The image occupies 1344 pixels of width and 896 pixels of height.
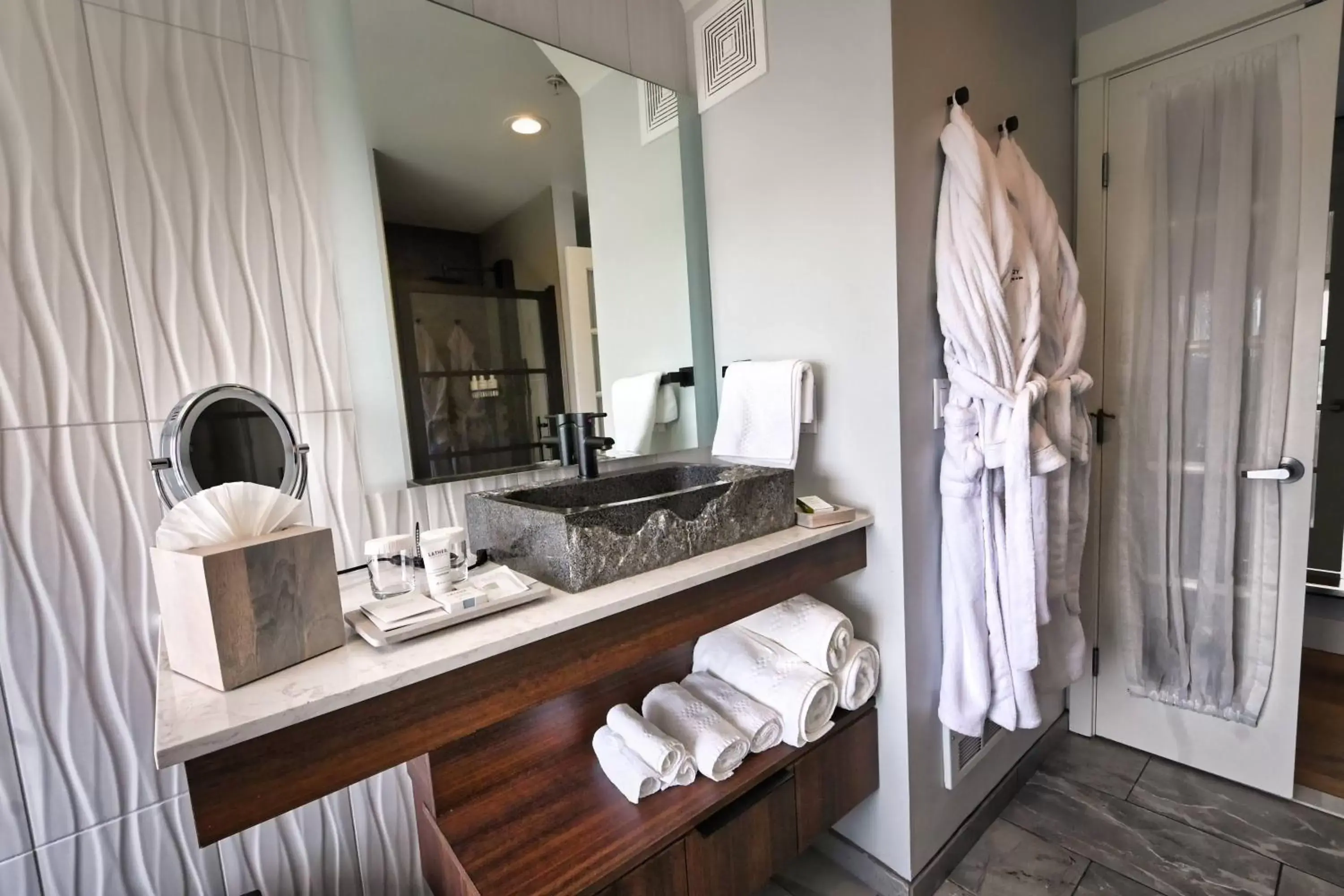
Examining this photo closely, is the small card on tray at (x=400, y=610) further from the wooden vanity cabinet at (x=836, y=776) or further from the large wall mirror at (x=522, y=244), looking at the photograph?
the wooden vanity cabinet at (x=836, y=776)

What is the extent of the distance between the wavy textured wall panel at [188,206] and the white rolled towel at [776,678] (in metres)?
1.10

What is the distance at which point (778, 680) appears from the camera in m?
1.33

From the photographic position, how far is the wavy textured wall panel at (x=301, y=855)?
108cm

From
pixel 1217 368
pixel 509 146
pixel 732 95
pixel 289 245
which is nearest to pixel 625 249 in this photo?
pixel 509 146

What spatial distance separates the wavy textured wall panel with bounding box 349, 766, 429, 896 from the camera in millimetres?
1201

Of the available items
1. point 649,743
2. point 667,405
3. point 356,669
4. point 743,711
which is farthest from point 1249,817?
point 356,669

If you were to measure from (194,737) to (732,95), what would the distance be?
1.72 metres

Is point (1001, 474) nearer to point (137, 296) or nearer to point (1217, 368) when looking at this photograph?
point (1217, 368)

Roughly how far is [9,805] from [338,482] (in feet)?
2.17

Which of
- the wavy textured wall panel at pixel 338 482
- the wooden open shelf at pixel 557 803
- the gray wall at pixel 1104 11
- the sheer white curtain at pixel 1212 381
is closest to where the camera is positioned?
the wooden open shelf at pixel 557 803

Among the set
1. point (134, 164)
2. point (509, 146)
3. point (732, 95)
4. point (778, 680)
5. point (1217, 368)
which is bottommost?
point (778, 680)

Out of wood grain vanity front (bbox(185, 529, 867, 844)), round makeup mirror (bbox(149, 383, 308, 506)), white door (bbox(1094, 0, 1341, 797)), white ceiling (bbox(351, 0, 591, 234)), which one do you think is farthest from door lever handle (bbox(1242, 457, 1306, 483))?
round makeup mirror (bbox(149, 383, 308, 506))

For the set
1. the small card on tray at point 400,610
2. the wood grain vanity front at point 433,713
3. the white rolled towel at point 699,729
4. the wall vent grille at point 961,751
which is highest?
the small card on tray at point 400,610

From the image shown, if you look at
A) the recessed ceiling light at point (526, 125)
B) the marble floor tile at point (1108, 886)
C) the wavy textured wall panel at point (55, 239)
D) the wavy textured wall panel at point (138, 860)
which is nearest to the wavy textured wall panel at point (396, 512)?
the wavy textured wall panel at point (55, 239)
